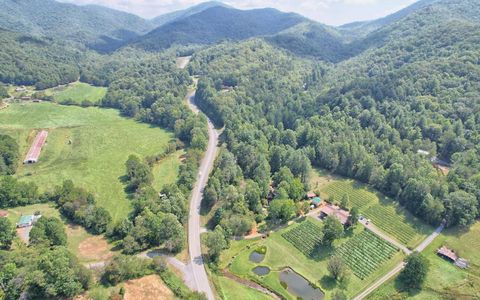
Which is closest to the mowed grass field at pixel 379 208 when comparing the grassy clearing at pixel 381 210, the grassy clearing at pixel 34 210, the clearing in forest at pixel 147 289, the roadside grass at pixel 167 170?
the grassy clearing at pixel 381 210

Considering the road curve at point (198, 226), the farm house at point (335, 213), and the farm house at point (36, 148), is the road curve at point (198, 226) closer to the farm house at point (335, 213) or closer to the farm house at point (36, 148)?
the farm house at point (335, 213)

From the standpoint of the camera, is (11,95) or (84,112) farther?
(11,95)

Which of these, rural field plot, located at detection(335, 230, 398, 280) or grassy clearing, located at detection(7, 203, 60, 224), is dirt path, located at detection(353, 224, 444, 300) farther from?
grassy clearing, located at detection(7, 203, 60, 224)

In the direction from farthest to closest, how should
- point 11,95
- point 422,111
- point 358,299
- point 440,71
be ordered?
point 11,95 → point 440,71 → point 422,111 → point 358,299

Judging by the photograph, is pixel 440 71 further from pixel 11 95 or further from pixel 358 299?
pixel 11 95

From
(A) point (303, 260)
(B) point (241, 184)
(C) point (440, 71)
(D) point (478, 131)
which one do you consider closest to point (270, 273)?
(A) point (303, 260)

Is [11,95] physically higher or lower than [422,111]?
lower

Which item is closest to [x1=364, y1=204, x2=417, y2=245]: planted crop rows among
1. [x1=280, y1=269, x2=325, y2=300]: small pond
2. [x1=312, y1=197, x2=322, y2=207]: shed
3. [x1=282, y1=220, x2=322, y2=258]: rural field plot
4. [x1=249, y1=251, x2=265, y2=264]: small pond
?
[x1=312, y1=197, x2=322, y2=207]: shed
